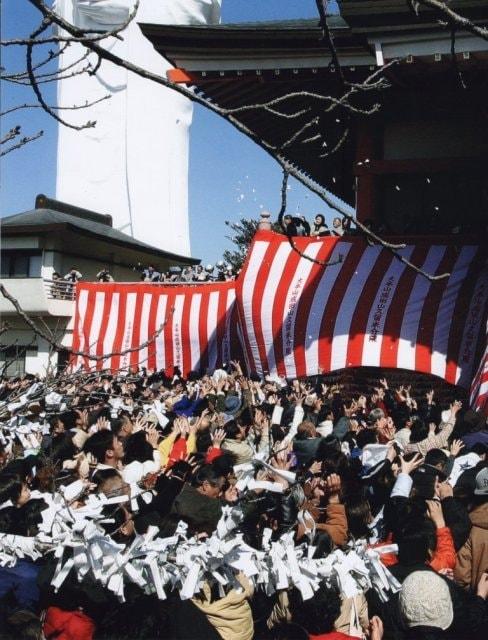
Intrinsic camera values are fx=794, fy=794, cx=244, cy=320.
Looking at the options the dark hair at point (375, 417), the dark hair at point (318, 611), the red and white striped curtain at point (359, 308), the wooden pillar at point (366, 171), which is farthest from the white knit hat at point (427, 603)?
the wooden pillar at point (366, 171)

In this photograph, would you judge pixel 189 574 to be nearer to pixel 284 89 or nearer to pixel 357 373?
pixel 357 373

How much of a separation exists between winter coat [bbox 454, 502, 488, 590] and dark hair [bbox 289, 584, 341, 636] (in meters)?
1.00

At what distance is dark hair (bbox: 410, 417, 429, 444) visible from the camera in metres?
6.62

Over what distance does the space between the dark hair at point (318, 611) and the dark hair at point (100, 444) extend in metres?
→ 2.35

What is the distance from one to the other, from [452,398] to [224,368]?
411cm

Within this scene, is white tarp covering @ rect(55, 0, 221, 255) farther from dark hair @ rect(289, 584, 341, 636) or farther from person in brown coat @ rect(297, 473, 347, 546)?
dark hair @ rect(289, 584, 341, 636)

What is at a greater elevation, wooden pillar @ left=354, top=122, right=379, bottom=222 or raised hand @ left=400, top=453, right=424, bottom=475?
wooden pillar @ left=354, top=122, right=379, bottom=222

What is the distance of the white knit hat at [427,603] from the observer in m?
2.96

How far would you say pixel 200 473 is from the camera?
404 cm

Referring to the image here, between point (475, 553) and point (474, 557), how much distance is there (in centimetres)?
2

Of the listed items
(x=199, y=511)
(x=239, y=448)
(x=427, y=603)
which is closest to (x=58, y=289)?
(x=239, y=448)

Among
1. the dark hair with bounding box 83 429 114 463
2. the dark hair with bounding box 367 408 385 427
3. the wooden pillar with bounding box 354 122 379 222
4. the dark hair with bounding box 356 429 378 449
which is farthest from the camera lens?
the wooden pillar with bounding box 354 122 379 222

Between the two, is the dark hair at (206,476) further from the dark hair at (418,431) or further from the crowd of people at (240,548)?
the dark hair at (418,431)

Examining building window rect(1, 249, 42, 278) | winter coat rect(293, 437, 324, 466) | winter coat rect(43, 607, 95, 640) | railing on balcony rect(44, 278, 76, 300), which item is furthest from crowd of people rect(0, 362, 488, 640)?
building window rect(1, 249, 42, 278)
